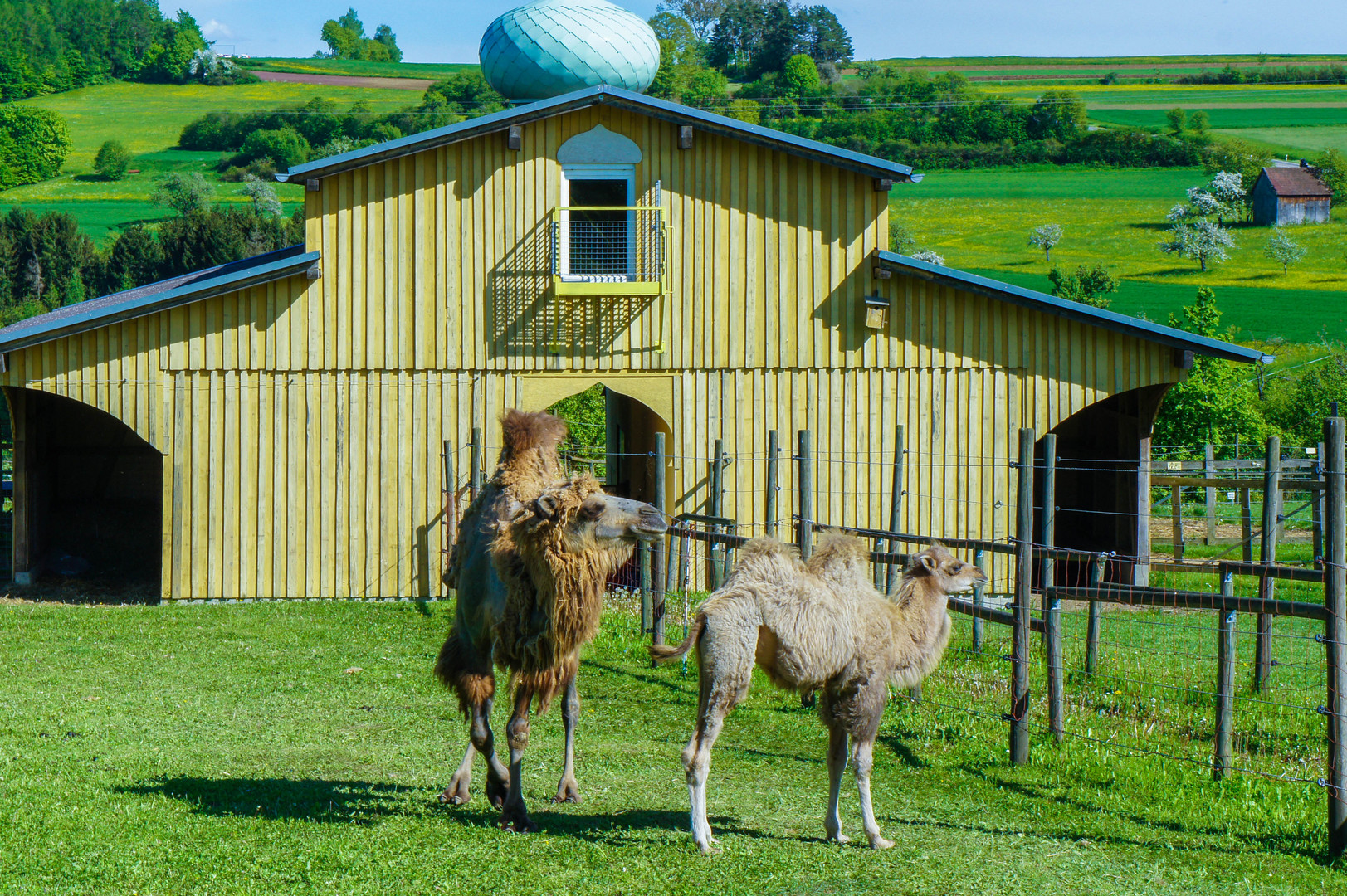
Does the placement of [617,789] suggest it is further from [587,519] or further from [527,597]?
[587,519]

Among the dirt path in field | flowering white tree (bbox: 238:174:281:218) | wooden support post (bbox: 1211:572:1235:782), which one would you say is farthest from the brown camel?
the dirt path in field

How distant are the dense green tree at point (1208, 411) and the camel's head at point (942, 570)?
24.1 metres

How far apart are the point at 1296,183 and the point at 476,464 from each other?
64947 millimetres

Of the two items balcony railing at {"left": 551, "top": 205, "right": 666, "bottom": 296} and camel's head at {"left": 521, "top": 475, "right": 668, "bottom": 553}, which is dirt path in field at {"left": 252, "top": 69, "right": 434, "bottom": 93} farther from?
camel's head at {"left": 521, "top": 475, "right": 668, "bottom": 553}

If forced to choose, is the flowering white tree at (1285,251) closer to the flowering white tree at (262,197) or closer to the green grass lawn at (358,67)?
the flowering white tree at (262,197)

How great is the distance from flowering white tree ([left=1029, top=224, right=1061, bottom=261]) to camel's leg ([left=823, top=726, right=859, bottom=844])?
199 ft

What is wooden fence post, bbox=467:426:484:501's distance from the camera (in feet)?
51.6

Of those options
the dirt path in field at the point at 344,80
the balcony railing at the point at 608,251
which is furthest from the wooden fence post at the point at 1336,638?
the dirt path in field at the point at 344,80

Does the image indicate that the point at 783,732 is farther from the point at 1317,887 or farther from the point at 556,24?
the point at 556,24

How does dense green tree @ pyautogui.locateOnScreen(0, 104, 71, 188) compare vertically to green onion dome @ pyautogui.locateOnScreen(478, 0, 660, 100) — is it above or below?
above

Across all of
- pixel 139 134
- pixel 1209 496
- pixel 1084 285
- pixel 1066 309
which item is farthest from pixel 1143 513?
pixel 139 134

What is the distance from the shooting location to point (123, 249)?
59625 mm

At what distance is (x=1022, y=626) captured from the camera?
8977 millimetres

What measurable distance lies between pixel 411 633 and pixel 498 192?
639 cm
